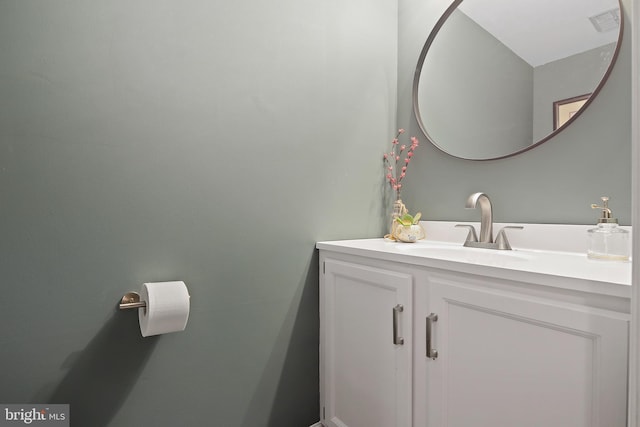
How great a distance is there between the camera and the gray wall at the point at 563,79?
110 centimetres

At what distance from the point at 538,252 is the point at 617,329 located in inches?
22.6

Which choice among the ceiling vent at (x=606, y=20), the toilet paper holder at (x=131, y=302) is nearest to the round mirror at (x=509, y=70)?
the ceiling vent at (x=606, y=20)

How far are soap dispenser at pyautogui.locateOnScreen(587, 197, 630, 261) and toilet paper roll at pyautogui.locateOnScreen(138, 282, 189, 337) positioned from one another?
1.21 m

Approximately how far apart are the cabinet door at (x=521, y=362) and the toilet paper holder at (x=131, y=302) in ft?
2.81

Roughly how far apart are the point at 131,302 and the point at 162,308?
0.15m

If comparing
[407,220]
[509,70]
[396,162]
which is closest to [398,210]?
[407,220]

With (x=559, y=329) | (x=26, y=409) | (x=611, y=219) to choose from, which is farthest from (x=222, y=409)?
(x=611, y=219)

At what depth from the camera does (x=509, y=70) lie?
132 centimetres

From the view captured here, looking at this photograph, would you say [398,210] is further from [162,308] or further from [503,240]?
[162,308]

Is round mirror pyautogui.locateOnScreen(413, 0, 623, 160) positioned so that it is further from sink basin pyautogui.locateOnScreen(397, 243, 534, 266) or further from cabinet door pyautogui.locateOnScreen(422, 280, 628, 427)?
cabinet door pyautogui.locateOnScreen(422, 280, 628, 427)

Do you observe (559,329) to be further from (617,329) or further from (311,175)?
(311,175)

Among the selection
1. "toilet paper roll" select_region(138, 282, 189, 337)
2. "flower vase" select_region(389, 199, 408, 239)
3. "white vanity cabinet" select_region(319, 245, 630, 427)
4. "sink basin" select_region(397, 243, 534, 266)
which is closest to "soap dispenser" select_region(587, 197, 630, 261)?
"sink basin" select_region(397, 243, 534, 266)

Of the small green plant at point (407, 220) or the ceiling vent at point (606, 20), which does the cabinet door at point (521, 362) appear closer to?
the small green plant at point (407, 220)

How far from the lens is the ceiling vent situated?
1.07 meters
